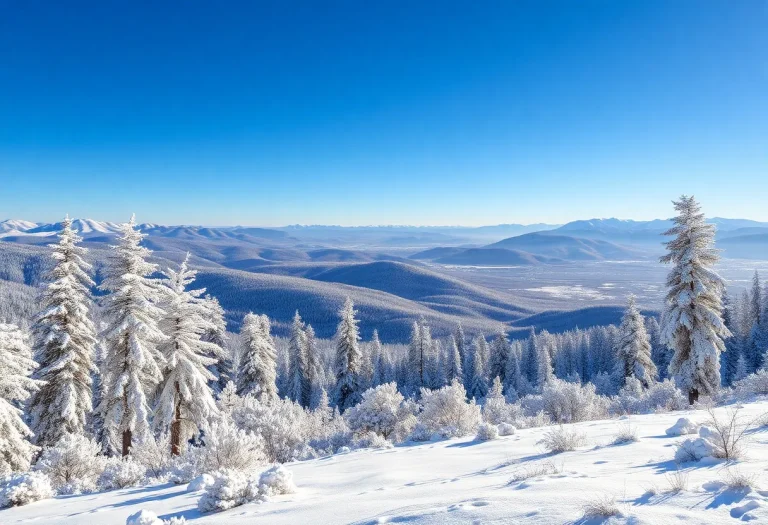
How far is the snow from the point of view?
4.29 meters

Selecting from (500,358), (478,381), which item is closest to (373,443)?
(478,381)

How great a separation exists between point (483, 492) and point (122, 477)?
8290 mm

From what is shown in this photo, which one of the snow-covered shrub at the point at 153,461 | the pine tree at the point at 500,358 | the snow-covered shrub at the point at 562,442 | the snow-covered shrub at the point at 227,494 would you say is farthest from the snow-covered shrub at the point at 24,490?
the pine tree at the point at 500,358

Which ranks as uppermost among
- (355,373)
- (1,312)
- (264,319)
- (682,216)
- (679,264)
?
(682,216)

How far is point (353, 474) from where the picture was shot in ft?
26.9

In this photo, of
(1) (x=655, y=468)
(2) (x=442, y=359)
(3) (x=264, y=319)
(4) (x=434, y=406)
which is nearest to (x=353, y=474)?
(1) (x=655, y=468)

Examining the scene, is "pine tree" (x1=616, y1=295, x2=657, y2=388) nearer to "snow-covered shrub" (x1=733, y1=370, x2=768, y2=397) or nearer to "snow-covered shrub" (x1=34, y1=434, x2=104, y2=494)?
"snow-covered shrub" (x1=733, y1=370, x2=768, y2=397)

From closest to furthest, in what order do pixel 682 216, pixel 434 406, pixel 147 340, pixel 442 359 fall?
pixel 434 406
pixel 147 340
pixel 682 216
pixel 442 359

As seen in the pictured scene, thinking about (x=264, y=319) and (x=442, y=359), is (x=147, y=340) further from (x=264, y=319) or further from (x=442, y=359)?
(x=442, y=359)

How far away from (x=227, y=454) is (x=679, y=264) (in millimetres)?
21956

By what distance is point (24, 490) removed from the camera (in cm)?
814

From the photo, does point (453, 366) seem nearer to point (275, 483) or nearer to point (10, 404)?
point (10, 404)

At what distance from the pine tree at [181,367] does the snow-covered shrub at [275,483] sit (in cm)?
A: 1242

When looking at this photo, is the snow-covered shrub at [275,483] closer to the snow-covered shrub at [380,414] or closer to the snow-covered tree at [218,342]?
the snow-covered shrub at [380,414]
